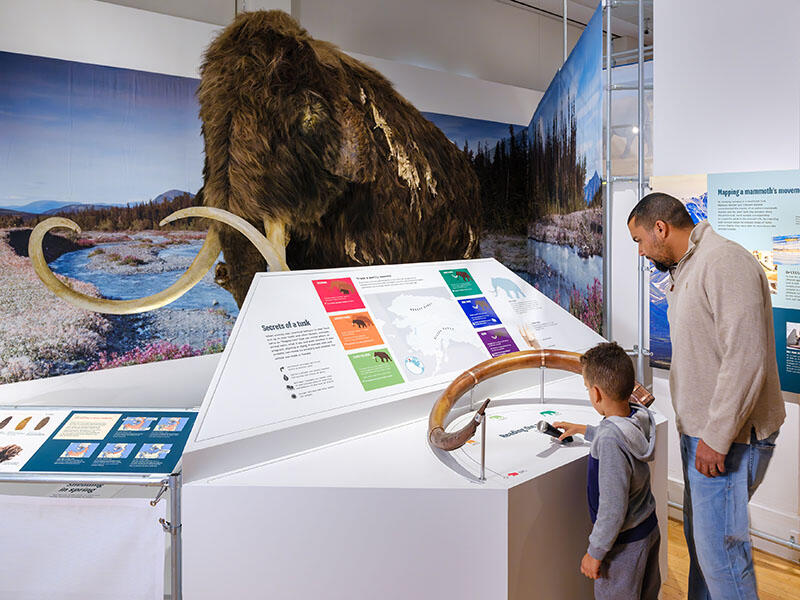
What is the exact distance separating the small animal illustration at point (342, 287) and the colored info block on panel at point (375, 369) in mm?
307

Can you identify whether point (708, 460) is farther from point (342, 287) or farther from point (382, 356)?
point (342, 287)

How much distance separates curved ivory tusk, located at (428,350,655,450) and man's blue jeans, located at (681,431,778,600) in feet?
0.97

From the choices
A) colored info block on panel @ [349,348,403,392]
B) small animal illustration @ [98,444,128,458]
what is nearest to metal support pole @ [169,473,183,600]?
small animal illustration @ [98,444,128,458]

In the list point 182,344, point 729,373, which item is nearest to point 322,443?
point 729,373

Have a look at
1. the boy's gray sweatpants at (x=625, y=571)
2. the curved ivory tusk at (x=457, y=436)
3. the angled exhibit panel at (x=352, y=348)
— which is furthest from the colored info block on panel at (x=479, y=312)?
the boy's gray sweatpants at (x=625, y=571)

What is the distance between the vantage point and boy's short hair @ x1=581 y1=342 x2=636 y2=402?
159cm

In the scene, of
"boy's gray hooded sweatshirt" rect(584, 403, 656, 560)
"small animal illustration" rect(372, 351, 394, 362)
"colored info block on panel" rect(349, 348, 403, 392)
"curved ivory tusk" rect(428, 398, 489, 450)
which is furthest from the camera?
"small animal illustration" rect(372, 351, 394, 362)

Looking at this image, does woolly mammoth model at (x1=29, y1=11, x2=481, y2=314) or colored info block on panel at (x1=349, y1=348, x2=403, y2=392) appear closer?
colored info block on panel at (x1=349, y1=348, x2=403, y2=392)

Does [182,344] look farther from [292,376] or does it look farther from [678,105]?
[678,105]

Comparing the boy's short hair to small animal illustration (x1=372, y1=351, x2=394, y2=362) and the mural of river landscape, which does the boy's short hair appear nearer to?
small animal illustration (x1=372, y1=351, x2=394, y2=362)

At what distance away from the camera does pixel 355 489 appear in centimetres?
152

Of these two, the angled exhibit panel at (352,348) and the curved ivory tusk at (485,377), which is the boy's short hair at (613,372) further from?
the angled exhibit panel at (352,348)

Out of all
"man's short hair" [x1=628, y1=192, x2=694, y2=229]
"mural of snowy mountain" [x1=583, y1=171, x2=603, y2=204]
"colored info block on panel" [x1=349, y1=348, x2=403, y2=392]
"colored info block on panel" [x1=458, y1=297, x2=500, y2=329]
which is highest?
"mural of snowy mountain" [x1=583, y1=171, x2=603, y2=204]

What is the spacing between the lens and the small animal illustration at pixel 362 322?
2.26 metres
